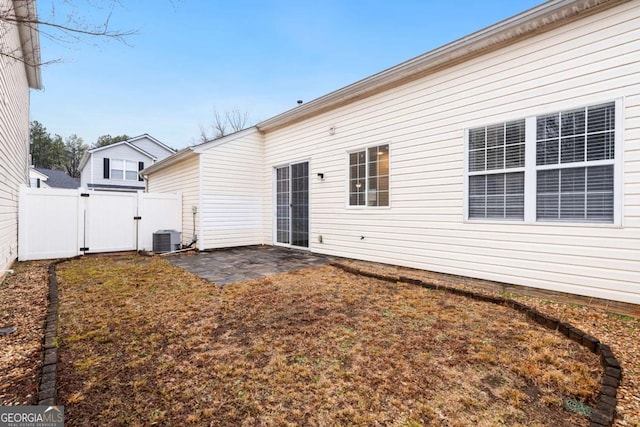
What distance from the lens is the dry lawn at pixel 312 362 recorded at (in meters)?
1.81

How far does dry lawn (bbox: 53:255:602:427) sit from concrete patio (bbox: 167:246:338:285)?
1401 millimetres

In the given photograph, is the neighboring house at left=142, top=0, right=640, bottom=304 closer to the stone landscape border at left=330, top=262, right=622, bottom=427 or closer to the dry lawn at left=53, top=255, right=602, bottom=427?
the stone landscape border at left=330, top=262, right=622, bottom=427

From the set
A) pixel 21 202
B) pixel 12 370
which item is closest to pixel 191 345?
pixel 12 370

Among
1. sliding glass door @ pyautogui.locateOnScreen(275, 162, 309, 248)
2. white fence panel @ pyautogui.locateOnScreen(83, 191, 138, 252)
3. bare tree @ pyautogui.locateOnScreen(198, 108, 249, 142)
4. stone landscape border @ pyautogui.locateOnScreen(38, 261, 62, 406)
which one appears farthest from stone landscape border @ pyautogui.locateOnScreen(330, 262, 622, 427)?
bare tree @ pyautogui.locateOnScreen(198, 108, 249, 142)

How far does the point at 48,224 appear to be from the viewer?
6.89m

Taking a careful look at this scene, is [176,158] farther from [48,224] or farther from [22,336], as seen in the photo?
[22,336]

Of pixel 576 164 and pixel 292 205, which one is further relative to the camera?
pixel 292 205

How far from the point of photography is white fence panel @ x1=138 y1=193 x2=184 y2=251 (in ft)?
27.7

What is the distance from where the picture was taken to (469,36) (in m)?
4.60

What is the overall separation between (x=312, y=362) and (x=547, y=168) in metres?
4.09

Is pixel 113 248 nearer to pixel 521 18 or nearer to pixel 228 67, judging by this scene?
pixel 521 18

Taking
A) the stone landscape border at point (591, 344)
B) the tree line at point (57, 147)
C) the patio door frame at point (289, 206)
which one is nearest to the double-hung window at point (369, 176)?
the patio door frame at point (289, 206)

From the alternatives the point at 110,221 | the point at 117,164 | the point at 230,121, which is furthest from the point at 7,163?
the point at 230,121

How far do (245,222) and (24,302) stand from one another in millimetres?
5449
